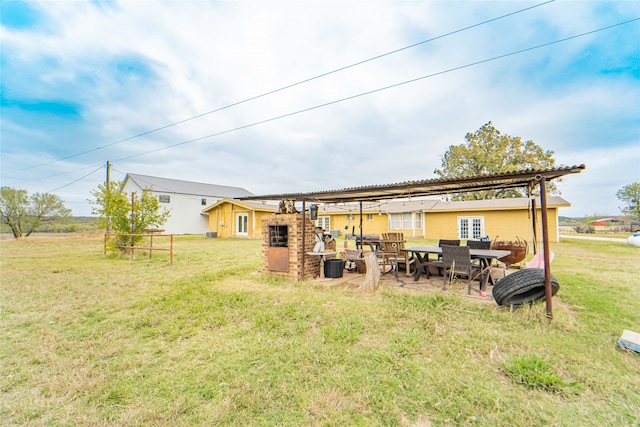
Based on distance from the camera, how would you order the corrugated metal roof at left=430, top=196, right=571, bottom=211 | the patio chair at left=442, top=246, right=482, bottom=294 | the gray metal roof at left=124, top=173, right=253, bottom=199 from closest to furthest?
the patio chair at left=442, top=246, right=482, bottom=294, the corrugated metal roof at left=430, top=196, right=571, bottom=211, the gray metal roof at left=124, top=173, right=253, bottom=199

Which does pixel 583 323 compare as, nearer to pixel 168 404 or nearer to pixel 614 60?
pixel 168 404

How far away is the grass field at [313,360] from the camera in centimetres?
216

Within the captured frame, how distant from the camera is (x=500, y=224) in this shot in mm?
17297

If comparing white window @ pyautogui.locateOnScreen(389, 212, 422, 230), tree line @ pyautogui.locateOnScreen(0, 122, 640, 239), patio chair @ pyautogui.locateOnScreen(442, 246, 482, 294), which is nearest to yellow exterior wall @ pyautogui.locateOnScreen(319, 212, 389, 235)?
white window @ pyautogui.locateOnScreen(389, 212, 422, 230)

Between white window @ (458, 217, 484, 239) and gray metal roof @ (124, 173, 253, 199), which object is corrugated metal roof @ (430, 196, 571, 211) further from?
gray metal roof @ (124, 173, 253, 199)

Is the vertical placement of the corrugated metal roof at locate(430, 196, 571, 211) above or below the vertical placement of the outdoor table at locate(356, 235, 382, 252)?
above

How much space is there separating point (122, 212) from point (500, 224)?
21.1 metres

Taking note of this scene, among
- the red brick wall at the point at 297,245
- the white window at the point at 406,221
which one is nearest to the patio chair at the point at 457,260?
the red brick wall at the point at 297,245

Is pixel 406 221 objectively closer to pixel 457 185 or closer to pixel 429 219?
pixel 429 219

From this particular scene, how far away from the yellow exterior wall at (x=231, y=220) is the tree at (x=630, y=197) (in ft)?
146

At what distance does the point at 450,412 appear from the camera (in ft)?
6.98

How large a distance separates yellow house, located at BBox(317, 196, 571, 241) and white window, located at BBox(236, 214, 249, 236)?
20.8 feet

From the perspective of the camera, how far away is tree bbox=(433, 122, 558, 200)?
23625 mm

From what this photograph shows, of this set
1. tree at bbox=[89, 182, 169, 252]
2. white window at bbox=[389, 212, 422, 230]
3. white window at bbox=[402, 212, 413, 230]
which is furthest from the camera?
white window at bbox=[402, 212, 413, 230]
